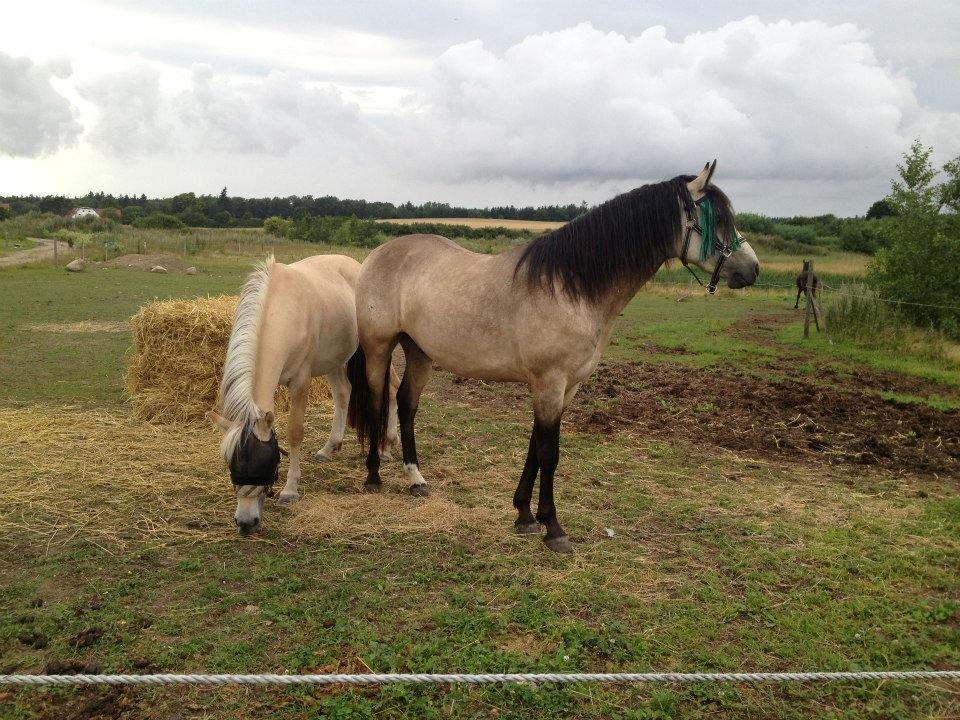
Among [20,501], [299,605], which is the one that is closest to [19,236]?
[20,501]

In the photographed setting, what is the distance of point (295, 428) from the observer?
508cm

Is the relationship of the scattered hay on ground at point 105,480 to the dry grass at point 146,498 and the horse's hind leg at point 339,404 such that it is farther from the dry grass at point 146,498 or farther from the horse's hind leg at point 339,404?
the horse's hind leg at point 339,404

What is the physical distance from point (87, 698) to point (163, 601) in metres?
0.81

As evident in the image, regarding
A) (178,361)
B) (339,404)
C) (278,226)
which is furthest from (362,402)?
(278,226)

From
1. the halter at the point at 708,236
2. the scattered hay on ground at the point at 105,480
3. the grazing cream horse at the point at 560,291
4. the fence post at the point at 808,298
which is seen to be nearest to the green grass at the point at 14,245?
the scattered hay on ground at the point at 105,480

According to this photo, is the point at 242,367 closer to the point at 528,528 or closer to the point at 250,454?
the point at 250,454

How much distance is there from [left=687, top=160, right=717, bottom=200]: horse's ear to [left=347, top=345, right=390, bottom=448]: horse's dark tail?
2614 mm

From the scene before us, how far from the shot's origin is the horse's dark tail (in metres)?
5.38

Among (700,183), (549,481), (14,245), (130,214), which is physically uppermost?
(130,214)

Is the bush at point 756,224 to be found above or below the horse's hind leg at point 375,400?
above

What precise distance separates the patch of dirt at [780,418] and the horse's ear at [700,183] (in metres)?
3.30

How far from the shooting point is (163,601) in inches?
138

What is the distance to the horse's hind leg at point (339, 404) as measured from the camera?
20.1 feet

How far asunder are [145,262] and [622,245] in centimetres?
2589
